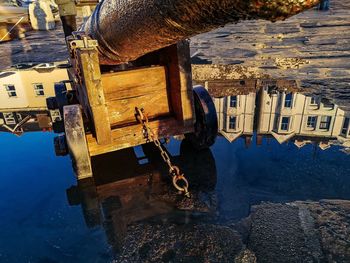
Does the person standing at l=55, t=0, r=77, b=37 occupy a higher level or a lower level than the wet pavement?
higher

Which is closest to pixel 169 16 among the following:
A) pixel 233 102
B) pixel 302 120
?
pixel 302 120

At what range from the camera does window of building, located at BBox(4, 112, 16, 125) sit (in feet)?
20.4

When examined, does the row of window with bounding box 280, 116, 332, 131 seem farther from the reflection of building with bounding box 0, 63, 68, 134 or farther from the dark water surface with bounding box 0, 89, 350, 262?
the reflection of building with bounding box 0, 63, 68, 134

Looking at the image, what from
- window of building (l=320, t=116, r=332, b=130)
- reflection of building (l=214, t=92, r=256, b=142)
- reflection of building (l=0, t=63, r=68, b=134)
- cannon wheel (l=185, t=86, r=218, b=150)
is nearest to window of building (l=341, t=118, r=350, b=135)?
window of building (l=320, t=116, r=332, b=130)

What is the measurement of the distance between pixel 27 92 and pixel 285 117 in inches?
263

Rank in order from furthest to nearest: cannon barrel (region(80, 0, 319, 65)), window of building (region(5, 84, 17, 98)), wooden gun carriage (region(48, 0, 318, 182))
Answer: window of building (region(5, 84, 17, 98)) → wooden gun carriage (region(48, 0, 318, 182)) → cannon barrel (region(80, 0, 319, 65))

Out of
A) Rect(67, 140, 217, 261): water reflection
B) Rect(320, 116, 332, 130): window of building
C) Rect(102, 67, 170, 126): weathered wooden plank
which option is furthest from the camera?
Rect(320, 116, 332, 130): window of building

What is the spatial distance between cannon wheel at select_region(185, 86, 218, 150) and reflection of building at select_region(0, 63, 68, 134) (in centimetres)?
335

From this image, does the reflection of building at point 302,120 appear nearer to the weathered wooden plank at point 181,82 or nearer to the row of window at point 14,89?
the weathered wooden plank at point 181,82

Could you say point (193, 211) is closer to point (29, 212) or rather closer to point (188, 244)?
point (188, 244)

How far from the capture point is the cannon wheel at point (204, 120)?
13.4 feet

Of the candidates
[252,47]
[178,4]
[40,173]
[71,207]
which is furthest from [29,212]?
[252,47]

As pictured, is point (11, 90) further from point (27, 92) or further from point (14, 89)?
point (27, 92)

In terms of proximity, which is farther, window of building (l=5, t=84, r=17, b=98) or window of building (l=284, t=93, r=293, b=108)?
window of building (l=5, t=84, r=17, b=98)
